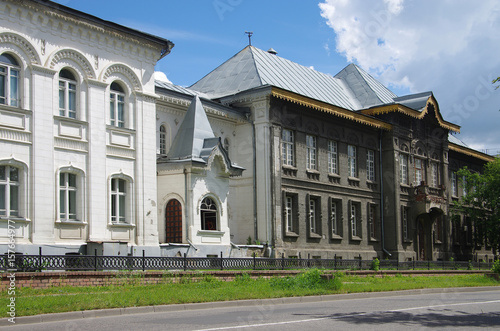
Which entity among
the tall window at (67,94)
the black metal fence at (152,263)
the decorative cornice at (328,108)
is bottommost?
the black metal fence at (152,263)

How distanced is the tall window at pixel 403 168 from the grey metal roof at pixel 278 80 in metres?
4.07

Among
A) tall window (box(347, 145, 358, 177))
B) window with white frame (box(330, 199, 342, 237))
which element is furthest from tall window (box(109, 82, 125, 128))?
tall window (box(347, 145, 358, 177))

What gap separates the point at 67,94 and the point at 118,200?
188 inches

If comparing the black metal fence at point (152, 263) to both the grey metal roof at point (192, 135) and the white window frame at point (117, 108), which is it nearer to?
the grey metal roof at point (192, 135)

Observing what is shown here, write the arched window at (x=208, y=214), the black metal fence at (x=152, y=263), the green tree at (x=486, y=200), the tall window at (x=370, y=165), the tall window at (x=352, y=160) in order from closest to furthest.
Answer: the black metal fence at (x=152, y=263)
the arched window at (x=208, y=214)
the tall window at (x=352, y=160)
the tall window at (x=370, y=165)
the green tree at (x=486, y=200)

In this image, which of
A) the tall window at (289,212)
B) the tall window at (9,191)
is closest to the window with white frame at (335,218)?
the tall window at (289,212)

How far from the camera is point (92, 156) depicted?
2625cm

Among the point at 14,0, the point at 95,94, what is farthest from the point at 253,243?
the point at 14,0

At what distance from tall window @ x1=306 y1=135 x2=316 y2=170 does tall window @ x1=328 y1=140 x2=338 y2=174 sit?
1575 mm

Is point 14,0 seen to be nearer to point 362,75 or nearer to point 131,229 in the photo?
point 131,229

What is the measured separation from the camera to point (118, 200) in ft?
89.9

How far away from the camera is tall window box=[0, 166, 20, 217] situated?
2330 centimetres

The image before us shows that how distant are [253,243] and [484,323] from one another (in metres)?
22.4

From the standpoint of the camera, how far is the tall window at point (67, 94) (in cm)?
2573
